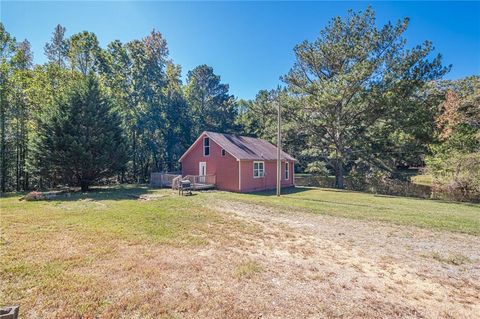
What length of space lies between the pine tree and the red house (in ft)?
19.9

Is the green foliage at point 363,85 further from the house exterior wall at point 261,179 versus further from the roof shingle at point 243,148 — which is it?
the house exterior wall at point 261,179

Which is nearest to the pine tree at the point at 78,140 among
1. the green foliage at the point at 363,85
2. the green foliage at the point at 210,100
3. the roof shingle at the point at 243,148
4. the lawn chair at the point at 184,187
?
the lawn chair at the point at 184,187

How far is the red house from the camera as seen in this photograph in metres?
18.3

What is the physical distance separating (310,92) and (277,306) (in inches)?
863

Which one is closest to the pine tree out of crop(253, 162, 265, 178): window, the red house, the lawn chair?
the red house

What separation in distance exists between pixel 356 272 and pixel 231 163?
46.5ft

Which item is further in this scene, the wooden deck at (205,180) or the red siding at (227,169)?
the wooden deck at (205,180)

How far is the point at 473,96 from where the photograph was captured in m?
15.3

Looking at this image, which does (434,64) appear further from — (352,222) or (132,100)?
(132,100)

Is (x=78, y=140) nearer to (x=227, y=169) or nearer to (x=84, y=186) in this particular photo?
(x=84, y=186)

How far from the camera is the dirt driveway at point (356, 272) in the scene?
351 centimetres

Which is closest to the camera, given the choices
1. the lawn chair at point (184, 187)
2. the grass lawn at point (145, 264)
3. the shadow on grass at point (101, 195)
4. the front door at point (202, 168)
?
the grass lawn at point (145, 264)

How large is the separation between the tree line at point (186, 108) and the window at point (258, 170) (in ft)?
23.1

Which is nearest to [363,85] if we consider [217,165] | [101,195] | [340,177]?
[340,177]
